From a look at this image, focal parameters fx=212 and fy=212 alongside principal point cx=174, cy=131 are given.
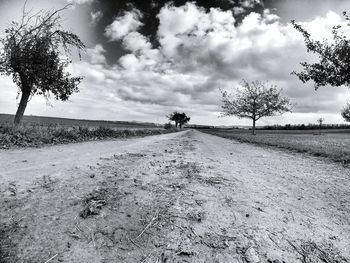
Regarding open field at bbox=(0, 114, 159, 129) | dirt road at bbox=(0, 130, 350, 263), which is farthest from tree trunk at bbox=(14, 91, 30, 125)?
dirt road at bbox=(0, 130, 350, 263)

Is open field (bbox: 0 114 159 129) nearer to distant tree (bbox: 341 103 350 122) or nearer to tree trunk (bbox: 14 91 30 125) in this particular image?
tree trunk (bbox: 14 91 30 125)

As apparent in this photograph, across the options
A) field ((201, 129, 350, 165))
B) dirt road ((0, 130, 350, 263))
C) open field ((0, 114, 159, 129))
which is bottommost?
field ((201, 129, 350, 165))

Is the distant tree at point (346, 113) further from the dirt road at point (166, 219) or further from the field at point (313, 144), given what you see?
the dirt road at point (166, 219)

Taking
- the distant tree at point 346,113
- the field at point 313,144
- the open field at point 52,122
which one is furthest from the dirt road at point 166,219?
the distant tree at point 346,113

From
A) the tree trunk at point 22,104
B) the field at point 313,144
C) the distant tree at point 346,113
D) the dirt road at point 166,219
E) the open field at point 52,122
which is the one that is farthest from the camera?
the distant tree at point 346,113

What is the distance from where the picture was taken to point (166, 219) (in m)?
2.46

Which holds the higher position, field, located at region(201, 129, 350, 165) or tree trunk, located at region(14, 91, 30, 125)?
tree trunk, located at region(14, 91, 30, 125)

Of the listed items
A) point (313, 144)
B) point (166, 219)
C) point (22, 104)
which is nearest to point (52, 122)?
point (22, 104)

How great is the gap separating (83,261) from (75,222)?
0.66m

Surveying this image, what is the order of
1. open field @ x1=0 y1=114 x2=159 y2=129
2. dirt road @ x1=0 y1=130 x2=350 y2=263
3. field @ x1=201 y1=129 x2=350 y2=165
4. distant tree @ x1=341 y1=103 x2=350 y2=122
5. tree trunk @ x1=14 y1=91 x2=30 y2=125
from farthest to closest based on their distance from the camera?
1. distant tree @ x1=341 y1=103 x2=350 y2=122
2. open field @ x1=0 y1=114 x2=159 y2=129
3. tree trunk @ x1=14 y1=91 x2=30 y2=125
4. field @ x1=201 y1=129 x2=350 y2=165
5. dirt road @ x1=0 y1=130 x2=350 y2=263

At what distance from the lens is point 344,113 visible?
5791 cm

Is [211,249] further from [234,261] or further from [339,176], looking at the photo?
[339,176]

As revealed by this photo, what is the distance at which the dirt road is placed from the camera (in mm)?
1863

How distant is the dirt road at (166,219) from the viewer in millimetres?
1863
